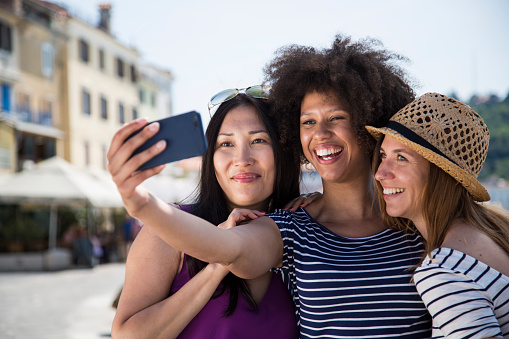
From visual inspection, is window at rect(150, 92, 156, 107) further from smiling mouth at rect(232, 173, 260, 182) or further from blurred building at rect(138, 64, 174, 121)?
smiling mouth at rect(232, 173, 260, 182)

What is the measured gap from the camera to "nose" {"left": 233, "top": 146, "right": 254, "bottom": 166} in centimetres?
285

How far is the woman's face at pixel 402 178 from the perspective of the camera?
2400 mm

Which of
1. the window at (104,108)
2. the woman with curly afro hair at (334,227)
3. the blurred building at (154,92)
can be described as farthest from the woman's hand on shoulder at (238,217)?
the blurred building at (154,92)

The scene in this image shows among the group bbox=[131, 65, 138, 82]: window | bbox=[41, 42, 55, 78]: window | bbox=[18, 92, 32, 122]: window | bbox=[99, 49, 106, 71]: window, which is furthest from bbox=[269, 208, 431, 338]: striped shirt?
bbox=[131, 65, 138, 82]: window

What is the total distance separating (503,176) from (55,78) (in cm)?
2606

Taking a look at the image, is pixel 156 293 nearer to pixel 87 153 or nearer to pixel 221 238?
pixel 221 238

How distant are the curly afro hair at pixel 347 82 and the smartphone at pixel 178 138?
140cm

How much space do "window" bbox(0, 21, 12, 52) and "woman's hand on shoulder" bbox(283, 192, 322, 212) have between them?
25.1 m

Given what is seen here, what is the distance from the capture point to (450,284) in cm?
205

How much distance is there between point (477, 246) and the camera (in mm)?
2189

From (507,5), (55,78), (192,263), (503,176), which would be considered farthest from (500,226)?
(55,78)

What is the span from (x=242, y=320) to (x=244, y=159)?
824mm

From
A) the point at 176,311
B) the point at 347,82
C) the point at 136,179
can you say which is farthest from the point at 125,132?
the point at 347,82

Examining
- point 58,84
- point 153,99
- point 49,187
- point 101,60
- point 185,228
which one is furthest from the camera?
point 153,99
